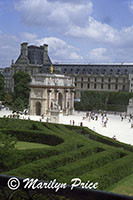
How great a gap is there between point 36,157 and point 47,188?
17681 millimetres

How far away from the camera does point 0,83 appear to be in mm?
97500

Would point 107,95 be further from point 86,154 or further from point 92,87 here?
point 86,154

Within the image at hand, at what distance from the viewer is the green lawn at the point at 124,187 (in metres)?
18.0

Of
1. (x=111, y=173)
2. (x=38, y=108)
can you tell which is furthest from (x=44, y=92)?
(x=111, y=173)

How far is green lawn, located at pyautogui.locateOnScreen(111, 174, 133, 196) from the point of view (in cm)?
1802

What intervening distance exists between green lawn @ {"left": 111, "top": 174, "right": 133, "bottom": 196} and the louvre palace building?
8902cm

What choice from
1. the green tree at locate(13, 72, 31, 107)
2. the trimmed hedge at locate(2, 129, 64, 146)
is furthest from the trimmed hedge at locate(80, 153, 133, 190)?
the green tree at locate(13, 72, 31, 107)

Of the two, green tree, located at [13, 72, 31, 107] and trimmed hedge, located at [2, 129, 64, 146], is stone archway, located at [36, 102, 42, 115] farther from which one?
trimmed hedge, located at [2, 129, 64, 146]

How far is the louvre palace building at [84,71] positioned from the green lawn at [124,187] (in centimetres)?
8902

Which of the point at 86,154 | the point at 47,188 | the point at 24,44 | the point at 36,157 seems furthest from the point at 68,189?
the point at 24,44

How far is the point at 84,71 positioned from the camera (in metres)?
120

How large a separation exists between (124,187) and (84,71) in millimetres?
101886

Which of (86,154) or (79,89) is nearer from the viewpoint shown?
(86,154)

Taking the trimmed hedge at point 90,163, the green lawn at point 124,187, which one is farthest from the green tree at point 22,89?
the green lawn at point 124,187
